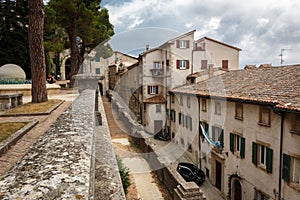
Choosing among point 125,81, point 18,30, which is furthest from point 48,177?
point 125,81

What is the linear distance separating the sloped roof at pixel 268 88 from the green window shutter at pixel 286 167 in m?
→ 2.10

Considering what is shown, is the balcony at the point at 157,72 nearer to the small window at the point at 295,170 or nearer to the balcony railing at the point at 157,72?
the balcony railing at the point at 157,72

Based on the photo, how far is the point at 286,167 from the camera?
395 inches

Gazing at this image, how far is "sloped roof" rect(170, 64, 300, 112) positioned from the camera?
10742 millimetres

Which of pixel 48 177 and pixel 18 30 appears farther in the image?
pixel 18 30

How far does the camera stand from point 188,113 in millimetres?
20891

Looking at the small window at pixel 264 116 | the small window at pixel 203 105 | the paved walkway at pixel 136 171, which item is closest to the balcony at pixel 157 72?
the small window at pixel 203 105

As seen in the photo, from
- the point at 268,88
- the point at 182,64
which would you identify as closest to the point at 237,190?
the point at 268,88

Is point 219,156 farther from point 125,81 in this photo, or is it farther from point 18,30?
point 125,81

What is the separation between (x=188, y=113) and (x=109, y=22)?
627 inches

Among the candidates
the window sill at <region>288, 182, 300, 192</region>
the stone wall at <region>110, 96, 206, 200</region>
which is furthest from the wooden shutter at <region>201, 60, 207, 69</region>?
the window sill at <region>288, 182, 300, 192</region>

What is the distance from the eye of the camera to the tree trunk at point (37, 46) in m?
11.1

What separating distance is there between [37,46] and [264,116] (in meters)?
11.3

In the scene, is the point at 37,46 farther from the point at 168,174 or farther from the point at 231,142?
the point at 231,142
